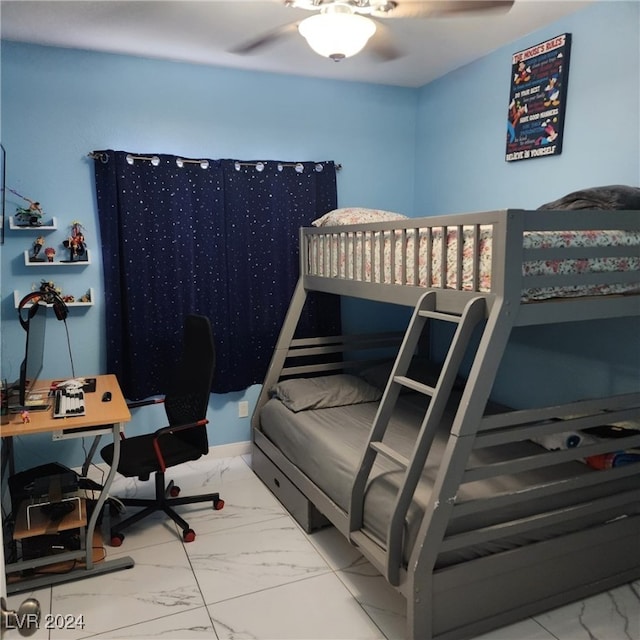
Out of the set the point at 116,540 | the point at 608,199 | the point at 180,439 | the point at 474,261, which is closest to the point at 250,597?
the point at 116,540

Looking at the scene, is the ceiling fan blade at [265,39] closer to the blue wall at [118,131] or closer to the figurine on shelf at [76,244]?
the blue wall at [118,131]

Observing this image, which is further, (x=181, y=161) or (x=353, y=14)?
(x=181, y=161)

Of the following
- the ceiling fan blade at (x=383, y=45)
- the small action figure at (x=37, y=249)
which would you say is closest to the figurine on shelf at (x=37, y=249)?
the small action figure at (x=37, y=249)

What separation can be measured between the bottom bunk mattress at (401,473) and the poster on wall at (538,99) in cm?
159

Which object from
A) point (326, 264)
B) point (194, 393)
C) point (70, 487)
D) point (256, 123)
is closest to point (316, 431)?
point (194, 393)

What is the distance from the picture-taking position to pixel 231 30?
2.88 m

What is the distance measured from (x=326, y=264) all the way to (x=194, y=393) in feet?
3.61

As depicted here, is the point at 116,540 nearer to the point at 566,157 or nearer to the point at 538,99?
the point at 566,157

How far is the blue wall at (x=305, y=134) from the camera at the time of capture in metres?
2.69

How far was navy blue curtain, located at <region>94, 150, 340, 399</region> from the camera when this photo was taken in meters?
3.33

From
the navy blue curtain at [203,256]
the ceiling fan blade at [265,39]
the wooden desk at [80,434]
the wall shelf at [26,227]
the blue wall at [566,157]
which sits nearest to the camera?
the wooden desk at [80,434]

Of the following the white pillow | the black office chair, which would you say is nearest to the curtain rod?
the white pillow

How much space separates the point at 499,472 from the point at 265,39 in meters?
2.23

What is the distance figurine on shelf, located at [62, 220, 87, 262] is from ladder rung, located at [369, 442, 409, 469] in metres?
2.16
